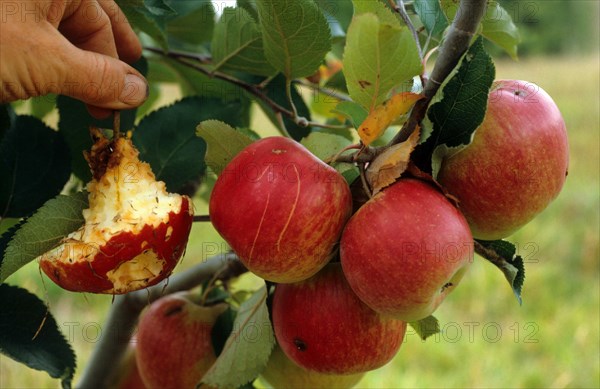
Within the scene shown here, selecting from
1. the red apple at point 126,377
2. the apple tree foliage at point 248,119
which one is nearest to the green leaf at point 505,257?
the apple tree foliage at point 248,119

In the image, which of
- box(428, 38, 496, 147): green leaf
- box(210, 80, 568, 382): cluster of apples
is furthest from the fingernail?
box(428, 38, 496, 147): green leaf

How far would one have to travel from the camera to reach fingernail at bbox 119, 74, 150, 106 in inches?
18.8

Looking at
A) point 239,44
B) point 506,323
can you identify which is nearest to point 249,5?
point 239,44

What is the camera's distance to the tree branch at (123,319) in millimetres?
692

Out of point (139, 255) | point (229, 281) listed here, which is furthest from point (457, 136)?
point (229, 281)

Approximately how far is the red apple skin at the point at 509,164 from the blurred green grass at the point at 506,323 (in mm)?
780

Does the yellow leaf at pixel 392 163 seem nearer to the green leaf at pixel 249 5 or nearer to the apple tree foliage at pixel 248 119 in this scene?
the apple tree foliage at pixel 248 119

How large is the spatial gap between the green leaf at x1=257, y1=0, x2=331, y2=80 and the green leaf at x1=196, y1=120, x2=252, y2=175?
0.30 ft

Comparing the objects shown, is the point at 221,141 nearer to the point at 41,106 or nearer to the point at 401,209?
the point at 401,209

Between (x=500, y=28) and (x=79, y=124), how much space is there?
0.36 meters

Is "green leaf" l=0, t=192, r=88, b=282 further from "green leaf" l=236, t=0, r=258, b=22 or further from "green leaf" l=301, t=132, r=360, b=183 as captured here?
"green leaf" l=236, t=0, r=258, b=22

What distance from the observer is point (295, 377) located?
0.57m

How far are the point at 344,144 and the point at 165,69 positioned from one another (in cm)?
37

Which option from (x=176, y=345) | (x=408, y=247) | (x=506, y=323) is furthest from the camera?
(x=506, y=323)
